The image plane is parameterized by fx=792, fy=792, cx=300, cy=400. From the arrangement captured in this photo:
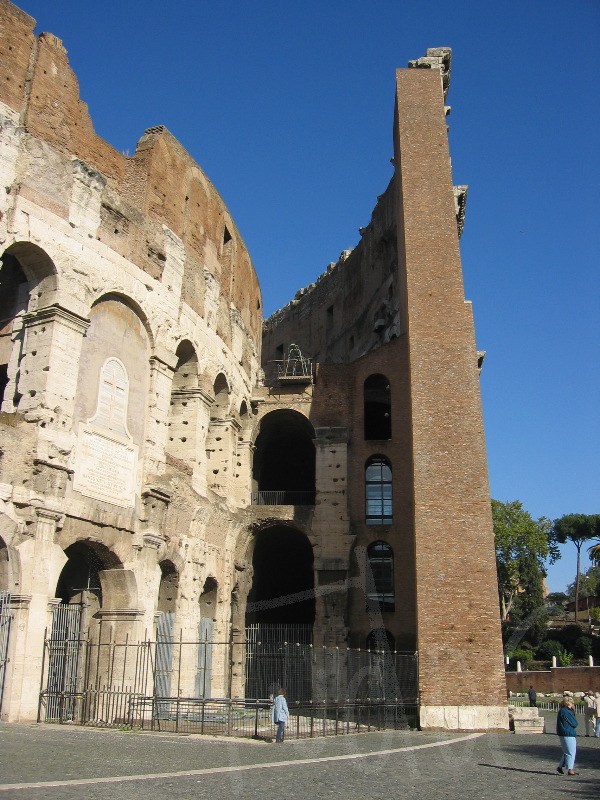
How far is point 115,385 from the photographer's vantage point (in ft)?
51.1

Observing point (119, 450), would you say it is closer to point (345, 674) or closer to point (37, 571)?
point (37, 571)

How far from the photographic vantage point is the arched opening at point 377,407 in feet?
81.7

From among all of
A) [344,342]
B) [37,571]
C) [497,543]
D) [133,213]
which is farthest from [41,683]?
[497,543]

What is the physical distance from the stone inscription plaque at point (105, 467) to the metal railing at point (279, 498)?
7284 mm

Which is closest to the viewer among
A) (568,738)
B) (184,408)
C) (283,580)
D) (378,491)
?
(568,738)

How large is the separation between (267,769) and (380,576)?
41.7ft

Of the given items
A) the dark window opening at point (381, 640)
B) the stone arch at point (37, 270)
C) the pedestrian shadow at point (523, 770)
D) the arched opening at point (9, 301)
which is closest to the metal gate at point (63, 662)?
the arched opening at point (9, 301)

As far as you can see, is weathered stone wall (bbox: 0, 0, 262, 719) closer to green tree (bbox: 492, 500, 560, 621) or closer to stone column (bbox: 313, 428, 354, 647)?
stone column (bbox: 313, 428, 354, 647)

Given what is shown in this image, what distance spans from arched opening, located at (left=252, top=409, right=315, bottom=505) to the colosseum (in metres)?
0.29

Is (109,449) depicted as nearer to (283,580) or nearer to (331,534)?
(331,534)

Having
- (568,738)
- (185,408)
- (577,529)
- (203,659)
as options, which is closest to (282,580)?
(203,659)

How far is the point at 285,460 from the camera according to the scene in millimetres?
27672

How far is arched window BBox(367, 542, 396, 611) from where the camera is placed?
2088 centimetres

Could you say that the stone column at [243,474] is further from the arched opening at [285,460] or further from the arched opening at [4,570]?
the arched opening at [4,570]
